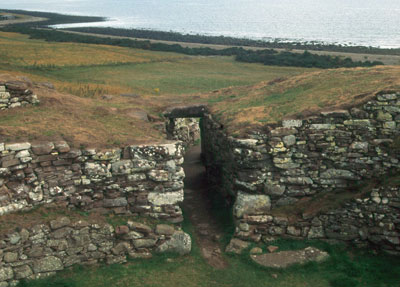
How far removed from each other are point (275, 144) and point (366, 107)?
3.31 meters

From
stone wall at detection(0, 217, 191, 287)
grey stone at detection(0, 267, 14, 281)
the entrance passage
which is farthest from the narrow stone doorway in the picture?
grey stone at detection(0, 267, 14, 281)

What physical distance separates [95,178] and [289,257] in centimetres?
633

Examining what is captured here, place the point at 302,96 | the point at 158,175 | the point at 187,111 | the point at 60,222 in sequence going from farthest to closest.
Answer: the point at 187,111 → the point at 302,96 → the point at 158,175 → the point at 60,222

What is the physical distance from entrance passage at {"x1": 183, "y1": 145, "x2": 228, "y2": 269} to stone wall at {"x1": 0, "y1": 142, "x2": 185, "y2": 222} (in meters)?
1.42

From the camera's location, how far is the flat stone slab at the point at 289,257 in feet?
43.5

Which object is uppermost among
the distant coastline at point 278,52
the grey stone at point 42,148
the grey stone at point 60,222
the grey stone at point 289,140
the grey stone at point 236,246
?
the distant coastline at point 278,52

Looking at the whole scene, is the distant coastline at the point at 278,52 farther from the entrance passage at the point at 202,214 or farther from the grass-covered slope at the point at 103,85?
the entrance passage at the point at 202,214

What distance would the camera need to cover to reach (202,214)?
16.7 m

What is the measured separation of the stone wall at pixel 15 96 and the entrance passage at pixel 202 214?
7.19m

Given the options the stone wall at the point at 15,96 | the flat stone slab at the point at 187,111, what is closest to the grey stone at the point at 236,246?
the flat stone slab at the point at 187,111

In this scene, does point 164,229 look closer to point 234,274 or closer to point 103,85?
point 234,274

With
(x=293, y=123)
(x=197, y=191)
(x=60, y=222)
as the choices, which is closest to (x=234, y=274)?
(x=60, y=222)

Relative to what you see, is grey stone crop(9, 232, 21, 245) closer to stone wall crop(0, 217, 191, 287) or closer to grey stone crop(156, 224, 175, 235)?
stone wall crop(0, 217, 191, 287)

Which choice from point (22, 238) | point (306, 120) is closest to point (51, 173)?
point (22, 238)
